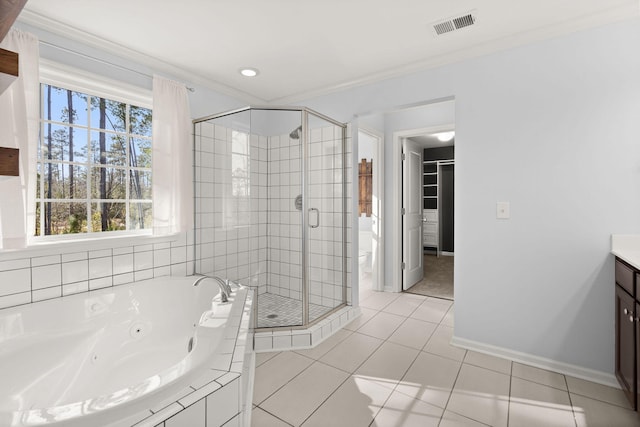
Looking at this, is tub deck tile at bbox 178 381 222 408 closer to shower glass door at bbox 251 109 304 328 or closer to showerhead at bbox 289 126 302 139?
shower glass door at bbox 251 109 304 328

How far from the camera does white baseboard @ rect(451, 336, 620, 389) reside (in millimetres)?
2020

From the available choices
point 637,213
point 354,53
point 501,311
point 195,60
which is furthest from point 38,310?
point 637,213

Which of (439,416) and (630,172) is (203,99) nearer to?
(439,416)

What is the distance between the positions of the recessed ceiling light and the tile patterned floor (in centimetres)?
243

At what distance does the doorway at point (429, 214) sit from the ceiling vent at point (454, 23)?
1.65 metres

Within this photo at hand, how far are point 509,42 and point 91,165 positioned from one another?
3.23m

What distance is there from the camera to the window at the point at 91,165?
2.20m

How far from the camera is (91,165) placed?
2373 mm

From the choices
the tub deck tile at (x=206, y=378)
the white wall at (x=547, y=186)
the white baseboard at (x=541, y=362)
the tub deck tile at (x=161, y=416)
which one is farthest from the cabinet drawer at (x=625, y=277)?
the tub deck tile at (x=161, y=416)

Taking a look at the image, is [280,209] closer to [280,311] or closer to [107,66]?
[280,311]

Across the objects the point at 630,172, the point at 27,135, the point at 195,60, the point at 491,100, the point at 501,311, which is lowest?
the point at 501,311

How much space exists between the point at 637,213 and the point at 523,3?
1.47m

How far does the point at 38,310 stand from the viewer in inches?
74.5

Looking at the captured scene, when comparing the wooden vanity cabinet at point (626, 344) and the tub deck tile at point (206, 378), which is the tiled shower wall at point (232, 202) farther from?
the wooden vanity cabinet at point (626, 344)
